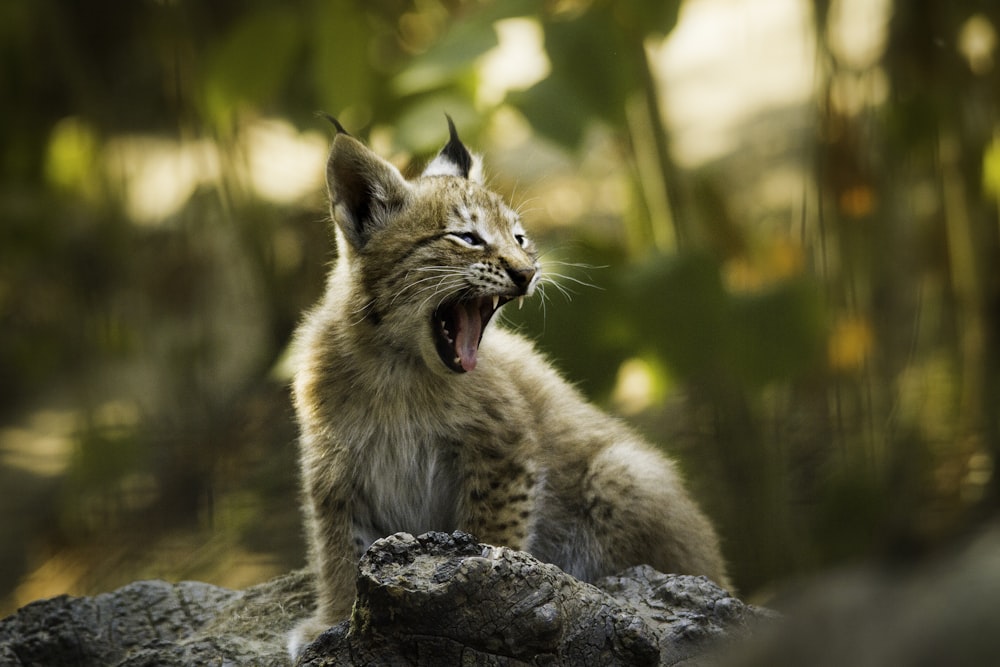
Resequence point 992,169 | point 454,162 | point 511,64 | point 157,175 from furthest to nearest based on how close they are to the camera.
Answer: point 157,175 → point 511,64 → point 992,169 → point 454,162

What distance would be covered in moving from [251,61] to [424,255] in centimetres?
136

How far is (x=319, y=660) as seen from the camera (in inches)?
87.6

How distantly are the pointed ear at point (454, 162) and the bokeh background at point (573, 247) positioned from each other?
0.25ft

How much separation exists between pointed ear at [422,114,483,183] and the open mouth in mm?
535

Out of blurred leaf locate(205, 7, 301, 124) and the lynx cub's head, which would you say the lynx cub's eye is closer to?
the lynx cub's head

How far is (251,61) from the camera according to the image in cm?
391

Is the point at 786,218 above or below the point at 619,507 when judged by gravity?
above

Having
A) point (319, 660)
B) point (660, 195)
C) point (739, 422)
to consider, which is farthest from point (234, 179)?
point (319, 660)

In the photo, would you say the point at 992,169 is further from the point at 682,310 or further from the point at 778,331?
the point at 682,310

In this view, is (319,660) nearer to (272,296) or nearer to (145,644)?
(145,644)

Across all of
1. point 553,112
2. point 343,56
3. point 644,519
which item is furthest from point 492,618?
point 343,56

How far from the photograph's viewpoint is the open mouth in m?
2.93

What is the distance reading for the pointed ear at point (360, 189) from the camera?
2.95 metres

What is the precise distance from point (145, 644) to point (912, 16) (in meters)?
3.65
